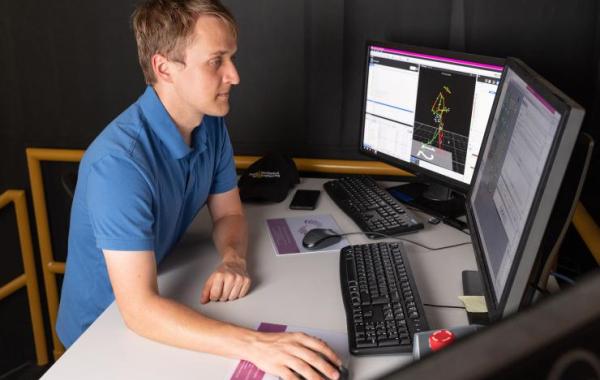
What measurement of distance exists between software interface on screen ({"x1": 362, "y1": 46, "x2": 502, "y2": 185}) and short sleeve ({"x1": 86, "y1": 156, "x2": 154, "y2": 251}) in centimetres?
86

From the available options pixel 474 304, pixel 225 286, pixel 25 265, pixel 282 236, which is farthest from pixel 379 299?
pixel 25 265

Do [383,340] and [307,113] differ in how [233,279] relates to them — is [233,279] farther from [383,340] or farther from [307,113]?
[307,113]

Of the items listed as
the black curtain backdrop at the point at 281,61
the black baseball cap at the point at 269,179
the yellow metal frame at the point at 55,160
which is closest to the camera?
the black baseball cap at the point at 269,179

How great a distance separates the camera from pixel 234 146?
230cm

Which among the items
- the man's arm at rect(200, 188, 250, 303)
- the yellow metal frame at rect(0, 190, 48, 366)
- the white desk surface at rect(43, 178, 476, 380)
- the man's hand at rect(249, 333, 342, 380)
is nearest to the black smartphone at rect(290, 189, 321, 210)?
the white desk surface at rect(43, 178, 476, 380)

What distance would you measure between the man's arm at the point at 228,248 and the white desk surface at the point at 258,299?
0.03 m

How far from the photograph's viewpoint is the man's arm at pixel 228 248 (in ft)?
4.37

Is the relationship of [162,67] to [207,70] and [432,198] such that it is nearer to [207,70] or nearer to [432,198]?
[207,70]

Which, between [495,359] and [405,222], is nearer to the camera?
[495,359]

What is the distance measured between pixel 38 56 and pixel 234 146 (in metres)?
0.78

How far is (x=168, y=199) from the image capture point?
4.79ft

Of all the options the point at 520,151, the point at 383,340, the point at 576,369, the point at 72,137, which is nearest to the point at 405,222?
the point at 383,340

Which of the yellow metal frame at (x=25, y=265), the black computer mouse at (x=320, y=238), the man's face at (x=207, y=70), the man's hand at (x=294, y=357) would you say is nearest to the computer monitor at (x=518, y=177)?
the man's hand at (x=294, y=357)

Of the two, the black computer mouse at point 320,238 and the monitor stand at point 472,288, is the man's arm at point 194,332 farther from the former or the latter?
the black computer mouse at point 320,238
